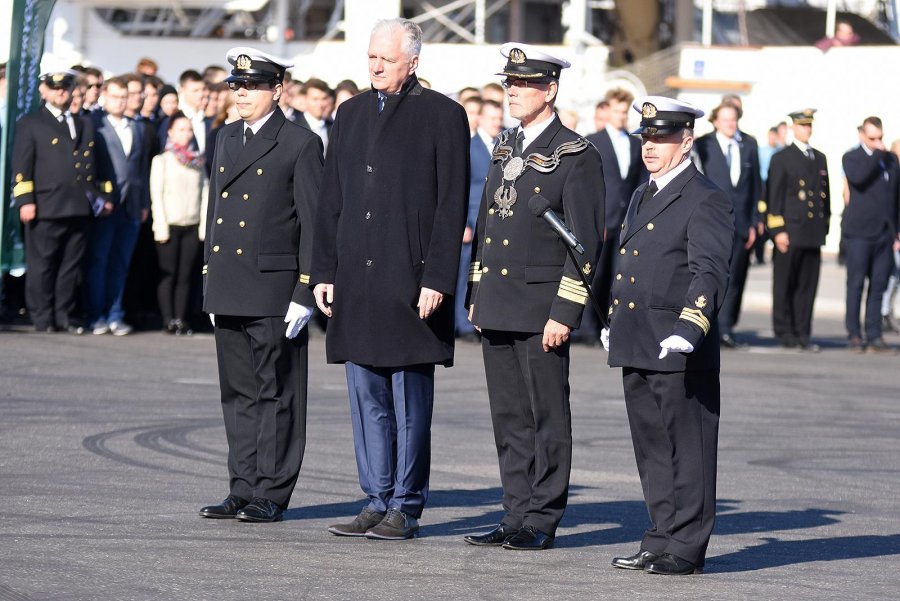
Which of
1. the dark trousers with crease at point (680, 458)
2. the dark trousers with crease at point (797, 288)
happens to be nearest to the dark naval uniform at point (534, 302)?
the dark trousers with crease at point (680, 458)

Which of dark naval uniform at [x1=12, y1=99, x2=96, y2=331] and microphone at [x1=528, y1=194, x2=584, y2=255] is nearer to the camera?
microphone at [x1=528, y1=194, x2=584, y2=255]

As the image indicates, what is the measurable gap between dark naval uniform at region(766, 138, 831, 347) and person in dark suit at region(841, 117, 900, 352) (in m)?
0.29

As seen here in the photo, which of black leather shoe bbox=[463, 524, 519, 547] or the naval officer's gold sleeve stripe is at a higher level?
the naval officer's gold sleeve stripe

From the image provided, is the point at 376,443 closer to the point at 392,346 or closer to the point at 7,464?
the point at 392,346

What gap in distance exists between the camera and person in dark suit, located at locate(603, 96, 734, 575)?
7074mm

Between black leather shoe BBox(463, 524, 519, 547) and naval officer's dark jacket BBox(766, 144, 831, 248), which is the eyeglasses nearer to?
black leather shoe BBox(463, 524, 519, 547)

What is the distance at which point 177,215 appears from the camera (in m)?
15.7

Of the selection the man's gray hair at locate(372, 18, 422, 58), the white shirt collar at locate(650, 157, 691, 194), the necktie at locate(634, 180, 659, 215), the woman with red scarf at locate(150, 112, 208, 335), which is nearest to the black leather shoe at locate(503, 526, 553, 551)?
the necktie at locate(634, 180, 659, 215)

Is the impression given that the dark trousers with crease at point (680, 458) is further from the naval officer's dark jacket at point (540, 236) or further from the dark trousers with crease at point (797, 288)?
the dark trousers with crease at point (797, 288)

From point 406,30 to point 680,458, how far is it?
6.86 feet

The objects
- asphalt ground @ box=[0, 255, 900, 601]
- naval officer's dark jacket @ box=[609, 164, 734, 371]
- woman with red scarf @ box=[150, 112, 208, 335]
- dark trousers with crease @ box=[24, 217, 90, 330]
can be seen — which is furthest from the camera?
woman with red scarf @ box=[150, 112, 208, 335]

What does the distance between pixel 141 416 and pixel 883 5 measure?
28.0 meters

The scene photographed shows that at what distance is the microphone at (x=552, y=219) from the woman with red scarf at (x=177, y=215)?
28.2 ft

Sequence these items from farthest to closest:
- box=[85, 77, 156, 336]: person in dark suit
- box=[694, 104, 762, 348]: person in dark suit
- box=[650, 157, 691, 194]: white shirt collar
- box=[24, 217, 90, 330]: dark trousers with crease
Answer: box=[694, 104, 762, 348]: person in dark suit, box=[85, 77, 156, 336]: person in dark suit, box=[24, 217, 90, 330]: dark trousers with crease, box=[650, 157, 691, 194]: white shirt collar
